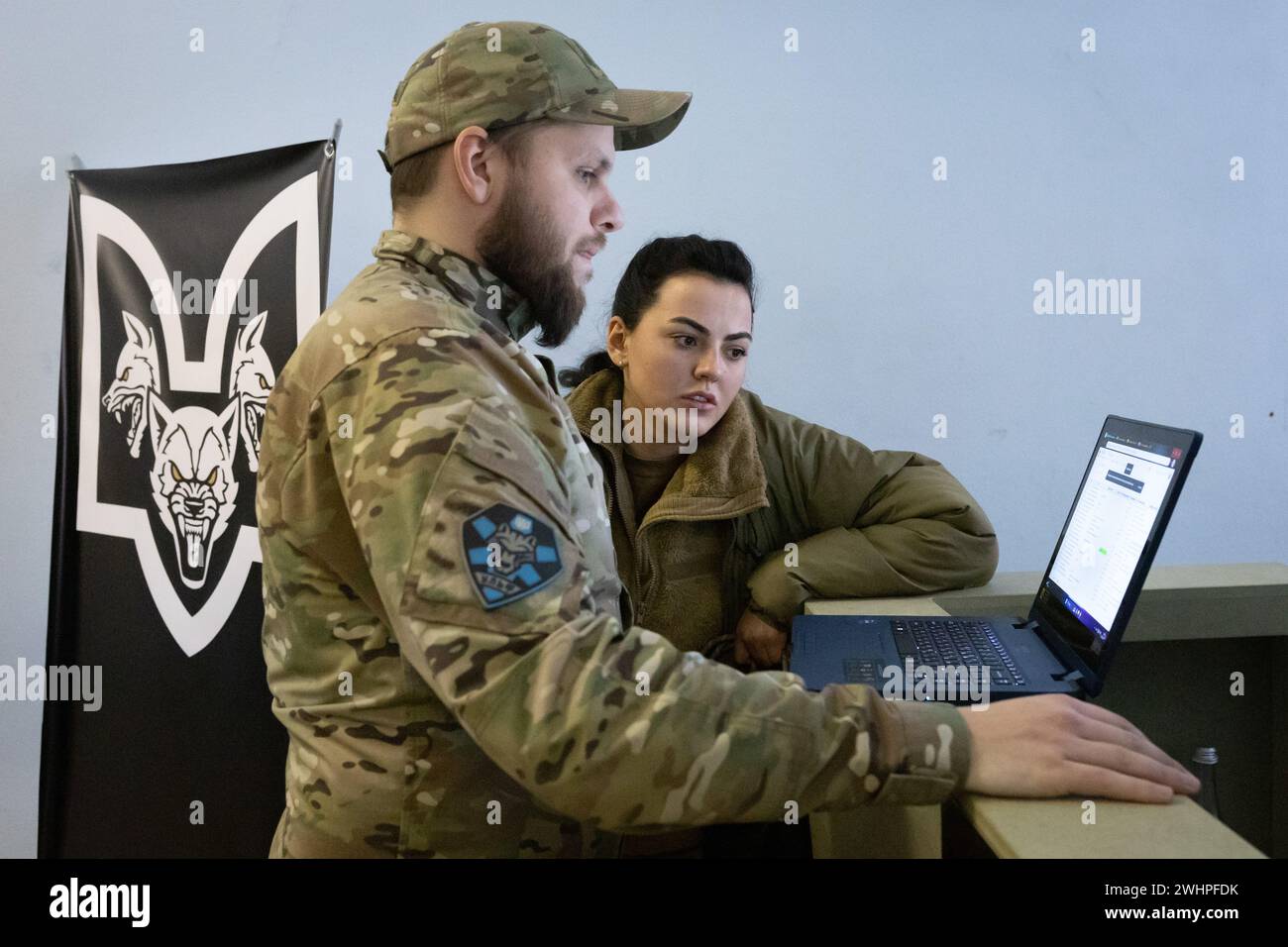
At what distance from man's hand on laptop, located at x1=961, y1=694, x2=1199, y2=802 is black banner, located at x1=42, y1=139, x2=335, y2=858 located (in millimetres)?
1555

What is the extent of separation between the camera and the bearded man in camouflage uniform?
2.45ft

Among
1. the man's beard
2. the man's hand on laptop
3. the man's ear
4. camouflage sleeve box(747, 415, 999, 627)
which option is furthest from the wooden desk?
the man's ear

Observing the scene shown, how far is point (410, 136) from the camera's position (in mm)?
1033

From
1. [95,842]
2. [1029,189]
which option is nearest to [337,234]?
[95,842]

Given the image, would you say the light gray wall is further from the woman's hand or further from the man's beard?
the man's beard

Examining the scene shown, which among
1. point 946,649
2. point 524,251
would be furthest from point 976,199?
point 524,251

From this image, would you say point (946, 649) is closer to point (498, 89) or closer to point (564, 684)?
point (564, 684)

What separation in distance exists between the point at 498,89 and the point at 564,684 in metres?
0.57

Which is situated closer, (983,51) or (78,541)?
(78,541)

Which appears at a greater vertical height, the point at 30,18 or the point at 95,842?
the point at 30,18

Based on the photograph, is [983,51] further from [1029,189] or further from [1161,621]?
[1161,621]

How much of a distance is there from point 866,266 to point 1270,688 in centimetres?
123
